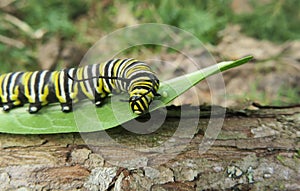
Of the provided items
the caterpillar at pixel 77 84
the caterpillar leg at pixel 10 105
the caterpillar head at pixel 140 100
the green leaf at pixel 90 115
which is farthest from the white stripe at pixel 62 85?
the caterpillar head at pixel 140 100

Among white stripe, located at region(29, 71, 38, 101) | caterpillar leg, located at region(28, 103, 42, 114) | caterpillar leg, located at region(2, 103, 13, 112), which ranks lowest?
caterpillar leg, located at region(28, 103, 42, 114)

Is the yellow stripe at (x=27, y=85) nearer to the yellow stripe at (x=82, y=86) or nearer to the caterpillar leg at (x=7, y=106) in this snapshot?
the caterpillar leg at (x=7, y=106)

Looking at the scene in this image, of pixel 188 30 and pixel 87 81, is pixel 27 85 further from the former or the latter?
pixel 188 30

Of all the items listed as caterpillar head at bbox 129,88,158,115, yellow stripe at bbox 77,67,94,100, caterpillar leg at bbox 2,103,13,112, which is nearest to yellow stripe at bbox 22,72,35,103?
caterpillar leg at bbox 2,103,13,112

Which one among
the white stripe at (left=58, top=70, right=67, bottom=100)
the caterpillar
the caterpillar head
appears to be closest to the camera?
the caterpillar head

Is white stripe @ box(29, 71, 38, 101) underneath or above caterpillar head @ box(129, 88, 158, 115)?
above

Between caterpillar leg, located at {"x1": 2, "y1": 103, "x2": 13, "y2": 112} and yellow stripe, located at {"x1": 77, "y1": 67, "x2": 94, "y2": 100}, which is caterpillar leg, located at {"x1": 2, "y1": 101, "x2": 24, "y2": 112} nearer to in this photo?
caterpillar leg, located at {"x1": 2, "y1": 103, "x2": 13, "y2": 112}

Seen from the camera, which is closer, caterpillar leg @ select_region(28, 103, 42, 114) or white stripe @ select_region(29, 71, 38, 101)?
caterpillar leg @ select_region(28, 103, 42, 114)
